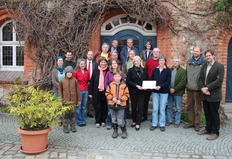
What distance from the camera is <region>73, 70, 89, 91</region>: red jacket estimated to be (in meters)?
6.35

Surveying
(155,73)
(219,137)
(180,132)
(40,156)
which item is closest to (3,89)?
(40,156)

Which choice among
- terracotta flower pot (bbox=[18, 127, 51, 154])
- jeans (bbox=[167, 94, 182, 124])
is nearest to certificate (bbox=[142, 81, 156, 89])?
jeans (bbox=[167, 94, 182, 124])

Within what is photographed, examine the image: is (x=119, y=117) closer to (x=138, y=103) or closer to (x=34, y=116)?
(x=138, y=103)

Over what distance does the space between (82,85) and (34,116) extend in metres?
2.09

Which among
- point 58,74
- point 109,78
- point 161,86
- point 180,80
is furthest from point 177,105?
point 58,74

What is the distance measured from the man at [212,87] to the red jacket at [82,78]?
2847mm

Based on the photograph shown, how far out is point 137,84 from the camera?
20.1 feet

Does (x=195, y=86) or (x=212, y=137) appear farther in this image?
(x=195, y=86)

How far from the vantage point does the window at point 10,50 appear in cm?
923

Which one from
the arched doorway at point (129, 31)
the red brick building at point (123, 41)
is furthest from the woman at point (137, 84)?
the arched doorway at point (129, 31)

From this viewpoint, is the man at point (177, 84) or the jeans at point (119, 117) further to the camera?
the man at point (177, 84)

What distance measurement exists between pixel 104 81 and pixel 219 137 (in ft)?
10.00

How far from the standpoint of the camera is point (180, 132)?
6020 mm

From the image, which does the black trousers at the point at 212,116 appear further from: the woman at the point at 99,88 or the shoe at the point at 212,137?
the woman at the point at 99,88
